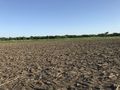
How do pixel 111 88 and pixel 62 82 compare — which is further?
pixel 62 82

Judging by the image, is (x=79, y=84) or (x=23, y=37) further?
(x=23, y=37)

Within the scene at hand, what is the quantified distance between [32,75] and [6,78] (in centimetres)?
86

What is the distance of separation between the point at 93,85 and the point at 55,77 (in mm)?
1471

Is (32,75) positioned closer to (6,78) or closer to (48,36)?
(6,78)

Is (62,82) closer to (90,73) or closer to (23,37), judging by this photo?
(90,73)

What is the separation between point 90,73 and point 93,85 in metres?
1.43

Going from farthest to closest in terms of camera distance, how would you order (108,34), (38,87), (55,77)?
1. (108,34)
2. (55,77)
3. (38,87)

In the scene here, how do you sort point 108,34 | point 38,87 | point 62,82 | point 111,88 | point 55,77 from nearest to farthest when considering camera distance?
point 111,88 → point 38,87 → point 62,82 → point 55,77 → point 108,34

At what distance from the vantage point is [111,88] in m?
5.00

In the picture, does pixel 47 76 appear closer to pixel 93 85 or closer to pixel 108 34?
pixel 93 85

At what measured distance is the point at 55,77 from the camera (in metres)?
6.32

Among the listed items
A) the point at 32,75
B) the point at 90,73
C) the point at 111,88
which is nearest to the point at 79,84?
the point at 111,88

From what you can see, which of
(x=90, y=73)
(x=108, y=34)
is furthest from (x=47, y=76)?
(x=108, y=34)

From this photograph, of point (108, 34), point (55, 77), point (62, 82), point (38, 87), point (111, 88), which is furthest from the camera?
point (108, 34)
